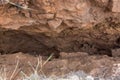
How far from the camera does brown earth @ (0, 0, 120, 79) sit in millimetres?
2604

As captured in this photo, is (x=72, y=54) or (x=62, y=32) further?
(x=72, y=54)

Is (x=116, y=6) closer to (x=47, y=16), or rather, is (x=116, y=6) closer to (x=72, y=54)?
(x=47, y=16)

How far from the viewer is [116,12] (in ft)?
8.91

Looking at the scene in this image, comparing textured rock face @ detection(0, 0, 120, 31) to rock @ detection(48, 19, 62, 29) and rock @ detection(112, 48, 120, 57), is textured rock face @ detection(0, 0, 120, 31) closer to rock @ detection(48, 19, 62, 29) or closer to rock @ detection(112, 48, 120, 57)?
rock @ detection(48, 19, 62, 29)

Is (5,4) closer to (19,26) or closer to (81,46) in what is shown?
(19,26)

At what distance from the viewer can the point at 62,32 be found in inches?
124

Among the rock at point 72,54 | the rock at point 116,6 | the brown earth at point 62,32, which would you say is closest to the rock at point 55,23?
the brown earth at point 62,32

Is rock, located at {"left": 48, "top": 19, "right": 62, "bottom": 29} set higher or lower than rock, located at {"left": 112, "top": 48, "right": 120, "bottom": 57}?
higher

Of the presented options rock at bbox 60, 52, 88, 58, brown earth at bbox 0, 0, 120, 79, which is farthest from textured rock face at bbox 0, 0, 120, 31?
rock at bbox 60, 52, 88, 58

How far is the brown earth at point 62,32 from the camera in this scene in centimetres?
260

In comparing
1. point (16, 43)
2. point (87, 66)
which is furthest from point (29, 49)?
point (87, 66)

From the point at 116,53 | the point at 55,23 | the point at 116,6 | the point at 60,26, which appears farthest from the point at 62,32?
the point at 116,6

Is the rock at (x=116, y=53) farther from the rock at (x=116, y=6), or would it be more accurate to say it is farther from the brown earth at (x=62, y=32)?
the rock at (x=116, y=6)

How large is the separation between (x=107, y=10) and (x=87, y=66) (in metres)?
0.58
